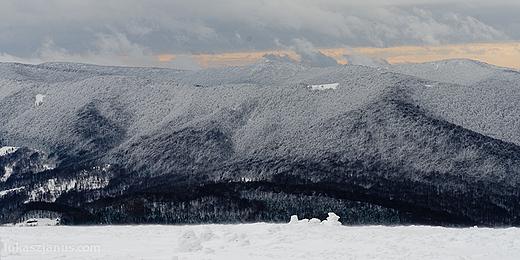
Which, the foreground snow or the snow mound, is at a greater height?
the snow mound

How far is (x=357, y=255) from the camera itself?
45.2 m

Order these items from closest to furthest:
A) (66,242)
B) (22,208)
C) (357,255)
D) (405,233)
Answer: (357,255) → (405,233) → (66,242) → (22,208)

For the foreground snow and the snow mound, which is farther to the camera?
the snow mound

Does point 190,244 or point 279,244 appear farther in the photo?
point 279,244

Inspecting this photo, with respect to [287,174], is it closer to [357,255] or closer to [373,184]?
[373,184]

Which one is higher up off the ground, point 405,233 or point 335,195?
point 405,233

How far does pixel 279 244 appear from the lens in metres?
50.8

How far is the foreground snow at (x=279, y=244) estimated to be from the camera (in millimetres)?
45438

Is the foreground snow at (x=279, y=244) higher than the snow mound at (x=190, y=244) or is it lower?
lower

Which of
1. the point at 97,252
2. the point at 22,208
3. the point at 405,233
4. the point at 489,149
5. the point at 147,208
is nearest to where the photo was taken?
the point at 97,252

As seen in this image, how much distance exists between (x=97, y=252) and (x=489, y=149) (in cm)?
17940

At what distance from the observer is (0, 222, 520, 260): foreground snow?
45438mm

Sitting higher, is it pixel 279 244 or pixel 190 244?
pixel 190 244

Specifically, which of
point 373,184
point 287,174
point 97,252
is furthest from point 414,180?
point 97,252
